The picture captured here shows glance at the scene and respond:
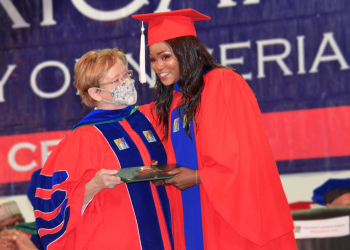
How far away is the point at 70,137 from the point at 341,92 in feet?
8.16

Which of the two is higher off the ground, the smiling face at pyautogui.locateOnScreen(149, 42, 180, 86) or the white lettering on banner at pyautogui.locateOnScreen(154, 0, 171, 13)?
the white lettering on banner at pyautogui.locateOnScreen(154, 0, 171, 13)

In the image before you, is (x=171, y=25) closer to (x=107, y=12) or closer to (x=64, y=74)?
(x=107, y=12)

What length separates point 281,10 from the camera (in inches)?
140

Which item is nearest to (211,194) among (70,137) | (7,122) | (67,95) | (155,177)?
(155,177)

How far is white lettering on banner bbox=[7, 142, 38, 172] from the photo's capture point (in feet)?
13.0

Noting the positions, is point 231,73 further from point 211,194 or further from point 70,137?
point 70,137

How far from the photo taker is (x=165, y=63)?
6.29 ft

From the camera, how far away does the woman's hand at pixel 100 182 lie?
1.76 meters

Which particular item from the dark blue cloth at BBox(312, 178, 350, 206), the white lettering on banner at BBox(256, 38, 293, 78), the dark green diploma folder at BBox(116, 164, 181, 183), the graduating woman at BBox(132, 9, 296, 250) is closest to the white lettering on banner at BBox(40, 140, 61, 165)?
the white lettering on banner at BBox(256, 38, 293, 78)

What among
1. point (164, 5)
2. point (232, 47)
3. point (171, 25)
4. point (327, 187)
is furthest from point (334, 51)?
point (171, 25)

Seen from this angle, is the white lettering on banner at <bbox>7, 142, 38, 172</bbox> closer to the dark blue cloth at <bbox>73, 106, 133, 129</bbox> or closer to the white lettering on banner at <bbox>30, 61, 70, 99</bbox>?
the white lettering on banner at <bbox>30, 61, 70, 99</bbox>

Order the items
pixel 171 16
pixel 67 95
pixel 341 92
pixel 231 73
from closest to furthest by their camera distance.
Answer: pixel 231 73
pixel 171 16
pixel 341 92
pixel 67 95

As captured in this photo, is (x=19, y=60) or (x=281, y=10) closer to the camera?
(x=281, y=10)

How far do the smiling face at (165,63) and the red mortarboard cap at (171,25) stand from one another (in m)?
0.04
